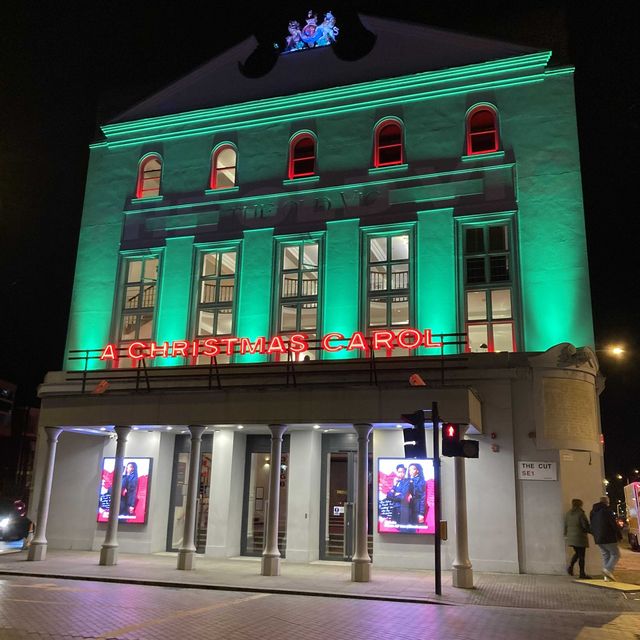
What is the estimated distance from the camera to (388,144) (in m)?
22.0

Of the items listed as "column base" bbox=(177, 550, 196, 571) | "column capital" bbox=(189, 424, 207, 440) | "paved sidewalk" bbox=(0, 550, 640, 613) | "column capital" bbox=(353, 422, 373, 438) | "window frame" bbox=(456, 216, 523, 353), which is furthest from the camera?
"window frame" bbox=(456, 216, 523, 353)

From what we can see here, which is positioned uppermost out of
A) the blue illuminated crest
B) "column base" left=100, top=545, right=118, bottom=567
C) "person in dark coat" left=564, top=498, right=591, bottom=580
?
the blue illuminated crest

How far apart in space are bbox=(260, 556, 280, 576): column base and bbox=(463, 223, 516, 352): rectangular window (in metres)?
7.97

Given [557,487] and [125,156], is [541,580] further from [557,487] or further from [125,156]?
[125,156]

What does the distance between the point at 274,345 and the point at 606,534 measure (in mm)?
10063

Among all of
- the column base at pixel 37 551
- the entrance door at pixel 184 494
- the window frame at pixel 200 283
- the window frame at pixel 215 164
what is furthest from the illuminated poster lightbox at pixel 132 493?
the window frame at pixel 215 164

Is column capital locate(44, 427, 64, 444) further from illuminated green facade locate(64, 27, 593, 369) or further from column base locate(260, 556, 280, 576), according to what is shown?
column base locate(260, 556, 280, 576)

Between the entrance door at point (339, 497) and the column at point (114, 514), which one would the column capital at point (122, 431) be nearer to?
the column at point (114, 514)

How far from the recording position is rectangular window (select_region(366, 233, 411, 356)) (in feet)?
66.3

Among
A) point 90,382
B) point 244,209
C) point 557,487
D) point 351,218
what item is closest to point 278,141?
point 244,209

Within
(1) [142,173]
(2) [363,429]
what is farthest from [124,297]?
(2) [363,429]

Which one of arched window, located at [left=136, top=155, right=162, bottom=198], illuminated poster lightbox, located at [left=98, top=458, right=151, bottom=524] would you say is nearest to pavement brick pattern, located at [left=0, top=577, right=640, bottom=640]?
illuminated poster lightbox, located at [left=98, top=458, right=151, bottom=524]

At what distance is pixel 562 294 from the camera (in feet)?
61.0

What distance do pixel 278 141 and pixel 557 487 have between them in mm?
14445
